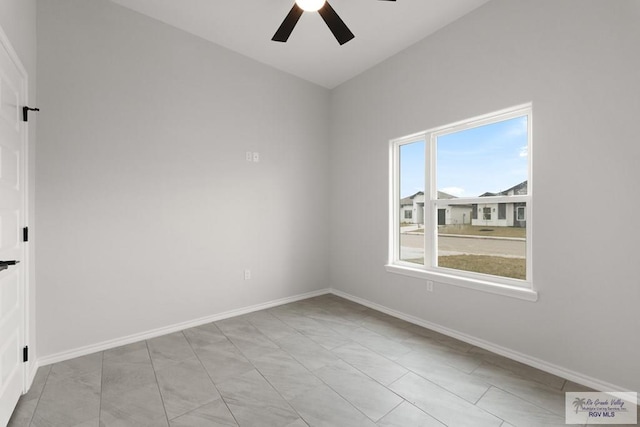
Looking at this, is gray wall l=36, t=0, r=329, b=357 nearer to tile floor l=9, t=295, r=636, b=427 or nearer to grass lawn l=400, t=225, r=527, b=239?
tile floor l=9, t=295, r=636, b=427

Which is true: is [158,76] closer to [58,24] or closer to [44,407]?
[58,24]

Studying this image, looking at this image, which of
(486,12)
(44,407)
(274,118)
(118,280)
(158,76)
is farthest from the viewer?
(274,118)

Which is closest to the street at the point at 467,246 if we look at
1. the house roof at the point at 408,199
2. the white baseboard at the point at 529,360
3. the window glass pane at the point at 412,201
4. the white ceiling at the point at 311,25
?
the window glass pane at the point at 412,201

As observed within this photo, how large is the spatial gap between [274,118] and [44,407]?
3368mm

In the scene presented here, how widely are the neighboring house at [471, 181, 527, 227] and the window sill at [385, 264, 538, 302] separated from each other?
0.54 meters

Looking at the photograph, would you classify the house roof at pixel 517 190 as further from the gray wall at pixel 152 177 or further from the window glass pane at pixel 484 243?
the gray wall at pixel 152 177

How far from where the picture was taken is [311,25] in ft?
9.68

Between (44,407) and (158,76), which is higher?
(158,76)

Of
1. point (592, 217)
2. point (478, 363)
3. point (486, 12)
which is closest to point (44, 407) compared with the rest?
point (478, 363)

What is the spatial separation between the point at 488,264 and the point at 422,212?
0.86 m

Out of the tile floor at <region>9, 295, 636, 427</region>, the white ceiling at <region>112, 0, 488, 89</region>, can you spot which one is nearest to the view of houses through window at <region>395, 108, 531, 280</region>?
the tile floor at <region>9, 295, 636, 427</region>

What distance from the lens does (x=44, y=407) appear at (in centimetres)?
190

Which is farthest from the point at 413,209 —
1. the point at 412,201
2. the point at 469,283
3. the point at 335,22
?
the point at 335,22

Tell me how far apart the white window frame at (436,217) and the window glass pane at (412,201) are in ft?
0.17
